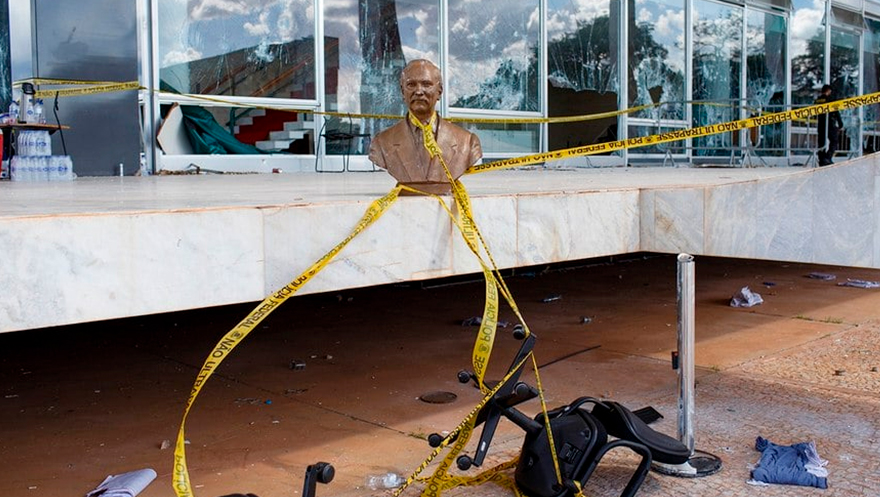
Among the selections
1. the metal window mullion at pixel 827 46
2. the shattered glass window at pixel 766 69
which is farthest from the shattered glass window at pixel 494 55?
the metal window mullion at pixel 827 46

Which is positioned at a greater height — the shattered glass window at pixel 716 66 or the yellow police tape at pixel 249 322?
the shattered glass window at pixel 716 66

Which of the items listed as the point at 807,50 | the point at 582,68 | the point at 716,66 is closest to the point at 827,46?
the point at 807,50

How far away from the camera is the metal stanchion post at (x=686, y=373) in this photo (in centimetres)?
438

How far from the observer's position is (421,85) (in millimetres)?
5414

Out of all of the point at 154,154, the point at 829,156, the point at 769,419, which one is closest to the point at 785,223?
the point at 769,419

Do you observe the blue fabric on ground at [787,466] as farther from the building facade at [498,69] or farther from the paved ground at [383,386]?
the building facade at [498,69]

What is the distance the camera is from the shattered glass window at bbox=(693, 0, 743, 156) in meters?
18.6

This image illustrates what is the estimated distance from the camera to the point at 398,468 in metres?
4.52

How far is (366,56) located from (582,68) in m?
4.83

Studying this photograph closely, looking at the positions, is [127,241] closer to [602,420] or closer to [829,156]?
[602,420]

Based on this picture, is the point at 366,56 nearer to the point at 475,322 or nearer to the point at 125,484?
the point at 475,322

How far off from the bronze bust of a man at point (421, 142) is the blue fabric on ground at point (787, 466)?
2140 millimetres

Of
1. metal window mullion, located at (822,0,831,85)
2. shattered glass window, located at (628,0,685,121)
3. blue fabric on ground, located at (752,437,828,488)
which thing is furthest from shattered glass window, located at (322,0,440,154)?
metal window mullion, located at (822,0,831,85)

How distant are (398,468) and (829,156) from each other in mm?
12949
